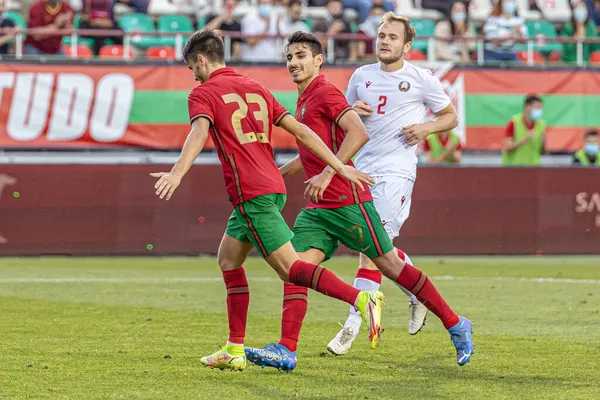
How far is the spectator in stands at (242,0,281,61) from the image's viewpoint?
18516 millimetres

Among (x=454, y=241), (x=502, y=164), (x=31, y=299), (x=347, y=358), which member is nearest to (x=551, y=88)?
(x=502, y=164)

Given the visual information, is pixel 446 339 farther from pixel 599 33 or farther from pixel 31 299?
pixel 599 33

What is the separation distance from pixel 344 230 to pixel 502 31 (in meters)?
13.3

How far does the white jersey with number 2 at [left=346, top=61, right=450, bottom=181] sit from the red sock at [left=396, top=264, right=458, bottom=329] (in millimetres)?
1160

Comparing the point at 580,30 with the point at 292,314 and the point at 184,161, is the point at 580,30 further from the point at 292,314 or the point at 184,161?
the point at 184,161

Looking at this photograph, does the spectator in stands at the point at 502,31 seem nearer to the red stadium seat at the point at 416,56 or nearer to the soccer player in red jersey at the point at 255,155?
the red stadium seat at the point at 416,56

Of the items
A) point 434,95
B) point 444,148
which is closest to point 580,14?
point 444,148

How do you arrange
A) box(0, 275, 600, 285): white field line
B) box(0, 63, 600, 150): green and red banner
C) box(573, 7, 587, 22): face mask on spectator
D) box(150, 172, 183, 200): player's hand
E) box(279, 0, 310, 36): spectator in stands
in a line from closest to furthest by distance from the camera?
1. box(150, 172, 183, 200): player's hand
2. box(0, 275, 600, 285): white field line
3. box(0, 63, 600, 150): green and red banner
4. box(279, 0, 310, 36): spectator in stands
5. box(573, 7, 587, 22): face mask on spectator

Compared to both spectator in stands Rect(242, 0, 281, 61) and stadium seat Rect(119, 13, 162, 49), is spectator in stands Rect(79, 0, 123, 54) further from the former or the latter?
spectator in stands Rect(242, 0, 281, 61)

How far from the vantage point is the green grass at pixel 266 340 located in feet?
21.1

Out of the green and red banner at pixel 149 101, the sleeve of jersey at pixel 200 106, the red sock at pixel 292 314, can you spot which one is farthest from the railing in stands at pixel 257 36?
the sleeve of jersey at pixel 200 106

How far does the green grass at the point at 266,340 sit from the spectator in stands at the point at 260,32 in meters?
5.01

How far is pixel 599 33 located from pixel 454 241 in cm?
582

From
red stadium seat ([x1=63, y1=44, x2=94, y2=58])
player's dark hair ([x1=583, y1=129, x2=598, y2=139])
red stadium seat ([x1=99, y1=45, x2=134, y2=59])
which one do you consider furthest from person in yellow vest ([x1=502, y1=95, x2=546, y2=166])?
red stadium seat ([x1=63, y1=44, x2=94, y2=58])
